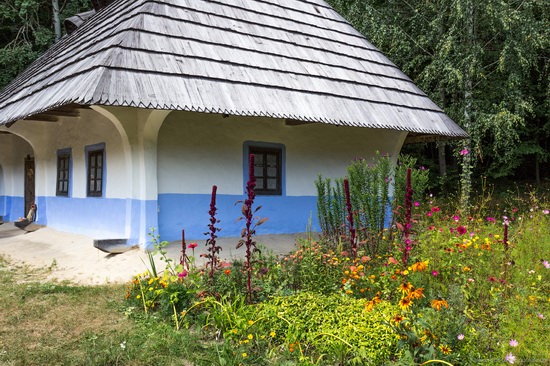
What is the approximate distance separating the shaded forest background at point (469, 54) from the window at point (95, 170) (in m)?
7.74

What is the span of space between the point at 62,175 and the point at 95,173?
1.75 m

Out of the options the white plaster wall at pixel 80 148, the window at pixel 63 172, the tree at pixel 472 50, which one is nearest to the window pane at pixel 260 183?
the white plaster wall at pixel 80 148

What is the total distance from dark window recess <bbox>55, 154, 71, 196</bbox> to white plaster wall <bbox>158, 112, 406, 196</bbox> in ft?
10.7

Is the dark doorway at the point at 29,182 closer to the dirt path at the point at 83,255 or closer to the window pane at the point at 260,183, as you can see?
the dirt path at the point at 83,255

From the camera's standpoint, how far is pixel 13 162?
1189 centimetres

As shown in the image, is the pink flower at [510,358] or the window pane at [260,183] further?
the window pane at [260,183]

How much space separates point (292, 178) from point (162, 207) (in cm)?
254

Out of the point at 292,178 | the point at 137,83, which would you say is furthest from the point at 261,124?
the point at 137,83

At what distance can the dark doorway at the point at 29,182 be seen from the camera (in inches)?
431

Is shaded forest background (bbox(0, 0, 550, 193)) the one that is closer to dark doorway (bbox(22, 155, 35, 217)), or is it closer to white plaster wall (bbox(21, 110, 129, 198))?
dark doorway (bbox(22, 155, 35, 217))

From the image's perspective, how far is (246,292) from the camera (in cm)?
352

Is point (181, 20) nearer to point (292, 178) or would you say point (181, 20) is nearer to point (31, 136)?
point (292, 178)

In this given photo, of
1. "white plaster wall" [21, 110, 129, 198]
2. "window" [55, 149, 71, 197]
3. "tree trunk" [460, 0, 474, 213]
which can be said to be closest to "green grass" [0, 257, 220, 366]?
"white plaster wall" [21, 110, 129, 198]

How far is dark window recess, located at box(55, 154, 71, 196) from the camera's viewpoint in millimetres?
8866
